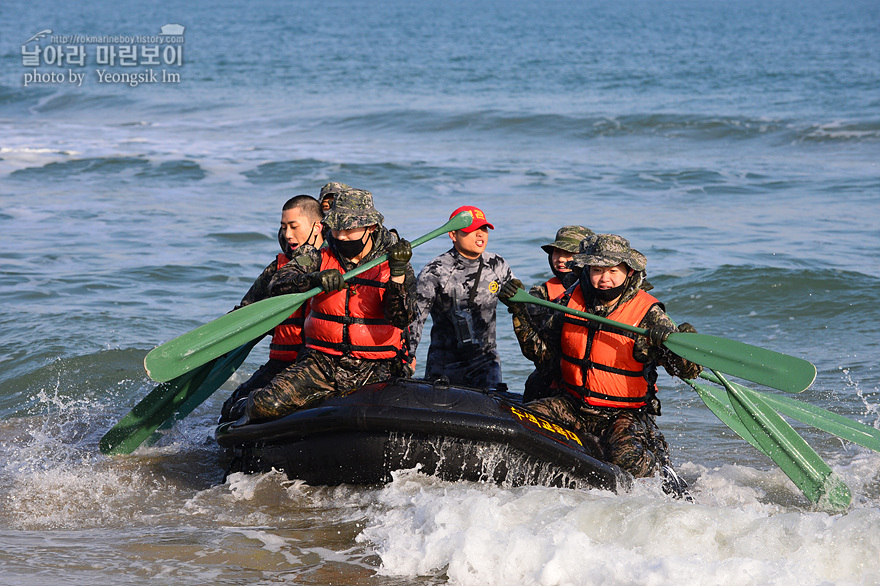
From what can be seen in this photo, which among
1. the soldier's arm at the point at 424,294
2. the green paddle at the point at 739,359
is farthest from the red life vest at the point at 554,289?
the soldier's arm at the point at 424,294

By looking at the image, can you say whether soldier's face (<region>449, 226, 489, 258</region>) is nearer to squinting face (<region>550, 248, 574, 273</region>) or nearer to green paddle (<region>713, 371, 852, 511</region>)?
squinting face (<region>550, 248, 574, 273</region>)

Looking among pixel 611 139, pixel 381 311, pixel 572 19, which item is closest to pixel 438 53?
pixel 611 139

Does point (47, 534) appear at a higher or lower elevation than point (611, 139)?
lower

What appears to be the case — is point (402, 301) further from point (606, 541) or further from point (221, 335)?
point (606, 541)

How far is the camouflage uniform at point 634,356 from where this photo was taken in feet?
15.5

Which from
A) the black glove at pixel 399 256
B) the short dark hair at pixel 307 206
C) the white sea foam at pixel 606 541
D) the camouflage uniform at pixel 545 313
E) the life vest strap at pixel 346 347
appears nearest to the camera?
the white sea foam at pixel 606 541

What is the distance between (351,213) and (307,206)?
0.77m

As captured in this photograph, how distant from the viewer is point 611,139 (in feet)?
66.3

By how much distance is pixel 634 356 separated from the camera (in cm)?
482

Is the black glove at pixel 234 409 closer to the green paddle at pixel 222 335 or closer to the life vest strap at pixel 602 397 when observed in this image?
the green paddle at pixel 222 335

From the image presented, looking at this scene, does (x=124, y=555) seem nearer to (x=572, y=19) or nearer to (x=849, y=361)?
(x=849, y=361)

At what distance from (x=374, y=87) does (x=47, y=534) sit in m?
25.9

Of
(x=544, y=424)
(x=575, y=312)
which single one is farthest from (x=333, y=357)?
(x=575, y=312)

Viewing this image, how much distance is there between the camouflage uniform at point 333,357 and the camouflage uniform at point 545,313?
0.76m
